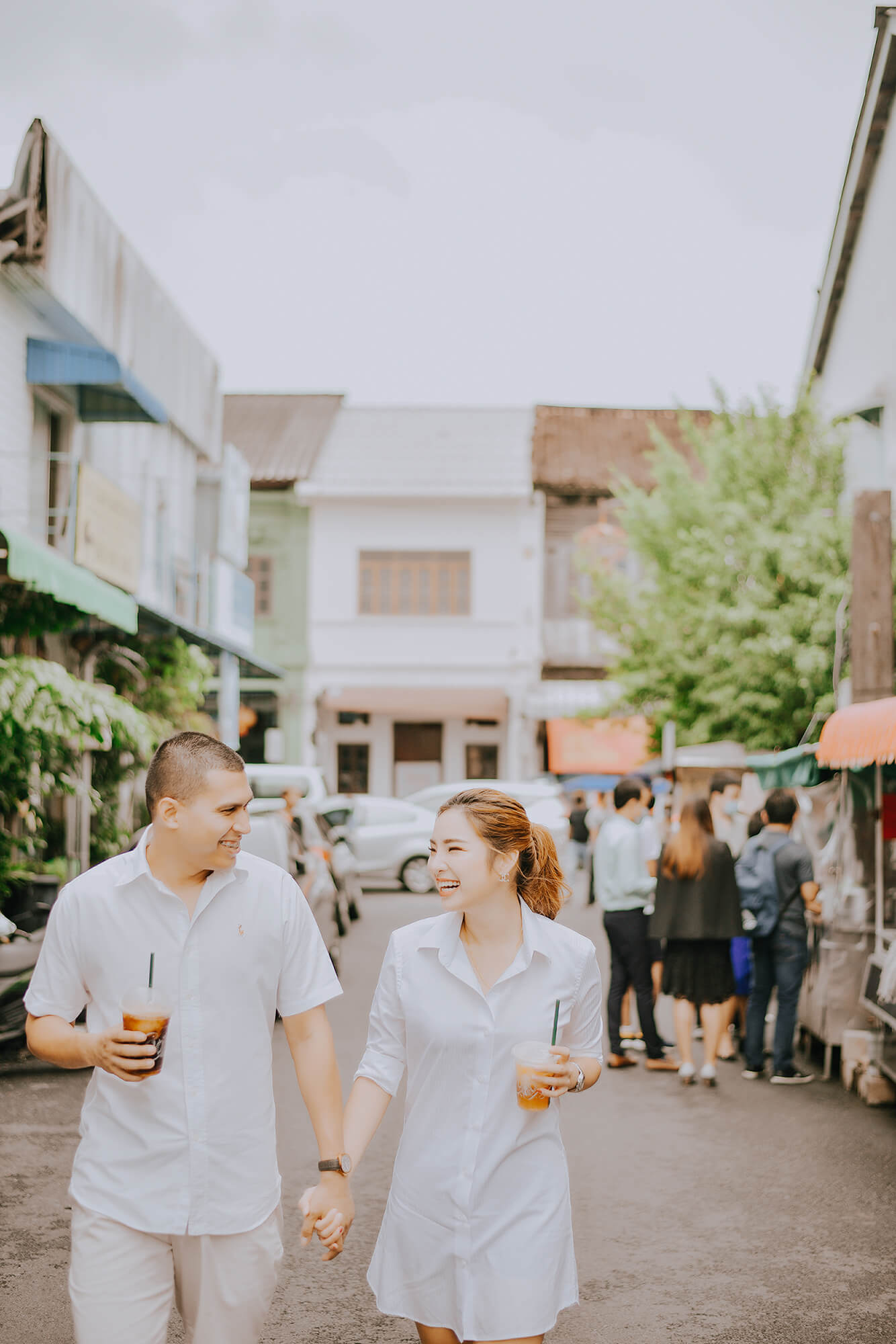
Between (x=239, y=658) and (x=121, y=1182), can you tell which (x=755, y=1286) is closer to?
(x=121, y=1182)

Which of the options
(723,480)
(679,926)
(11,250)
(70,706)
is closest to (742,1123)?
(679,926)

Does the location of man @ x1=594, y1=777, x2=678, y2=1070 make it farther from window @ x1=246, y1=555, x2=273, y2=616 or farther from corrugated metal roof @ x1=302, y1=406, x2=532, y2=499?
window @ x1=246, y1=555, x2=273, y2=616

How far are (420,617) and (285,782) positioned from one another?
12.6 m

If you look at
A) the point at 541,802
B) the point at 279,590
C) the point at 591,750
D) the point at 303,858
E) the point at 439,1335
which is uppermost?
the point at 279,590

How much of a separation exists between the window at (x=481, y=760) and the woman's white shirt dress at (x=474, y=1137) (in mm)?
30958

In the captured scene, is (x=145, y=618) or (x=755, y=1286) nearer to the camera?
(x=755, y=1286)

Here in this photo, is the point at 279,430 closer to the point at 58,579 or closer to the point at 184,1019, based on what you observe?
the point at 58,579

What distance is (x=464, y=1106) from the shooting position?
3.10m

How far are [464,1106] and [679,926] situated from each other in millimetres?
5918

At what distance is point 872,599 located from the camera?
10.6 m

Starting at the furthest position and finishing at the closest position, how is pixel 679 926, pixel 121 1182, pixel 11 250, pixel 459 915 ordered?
pixel 11 250
pixel 679 926
pixel 459 915
pixel 121 1182

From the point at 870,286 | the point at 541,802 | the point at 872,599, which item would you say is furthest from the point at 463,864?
the point at 541,802

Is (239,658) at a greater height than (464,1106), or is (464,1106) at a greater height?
(239,658)

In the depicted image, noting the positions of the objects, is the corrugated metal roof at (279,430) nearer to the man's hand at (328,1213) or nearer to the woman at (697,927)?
the woman at (697,927)
